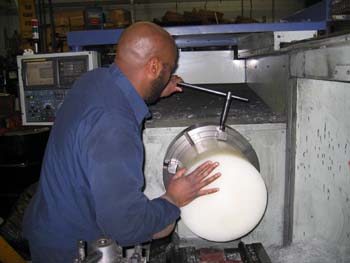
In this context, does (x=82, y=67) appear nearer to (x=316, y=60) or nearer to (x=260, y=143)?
(x=260, y=143)

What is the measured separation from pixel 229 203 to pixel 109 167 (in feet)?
1.02

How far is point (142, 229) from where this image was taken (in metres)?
0.80

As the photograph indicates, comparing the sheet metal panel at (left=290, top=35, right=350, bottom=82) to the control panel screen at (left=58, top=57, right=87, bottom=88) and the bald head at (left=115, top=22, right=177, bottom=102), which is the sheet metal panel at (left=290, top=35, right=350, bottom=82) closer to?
the bald head at (left=115, top=22, right=177, bottom=102)

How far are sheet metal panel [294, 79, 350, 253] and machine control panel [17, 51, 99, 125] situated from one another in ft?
3.28

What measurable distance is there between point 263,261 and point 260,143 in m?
0.38

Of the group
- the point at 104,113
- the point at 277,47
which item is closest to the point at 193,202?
the point at 104,113

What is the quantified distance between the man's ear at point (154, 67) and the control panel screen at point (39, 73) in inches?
38.3

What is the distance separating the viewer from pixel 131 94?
0.87m

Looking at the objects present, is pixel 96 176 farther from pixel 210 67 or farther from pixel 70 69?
pixel 210 67

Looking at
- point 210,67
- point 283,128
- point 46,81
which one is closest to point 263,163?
point 283,128

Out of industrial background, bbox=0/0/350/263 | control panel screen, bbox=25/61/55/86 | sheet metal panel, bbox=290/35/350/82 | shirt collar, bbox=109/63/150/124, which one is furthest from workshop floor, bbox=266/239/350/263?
control panel screen, bbox=25/61/55/86

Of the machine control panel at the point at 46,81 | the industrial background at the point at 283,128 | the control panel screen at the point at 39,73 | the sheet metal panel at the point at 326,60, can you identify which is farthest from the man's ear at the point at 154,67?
the control panel screen at the point at 39,73

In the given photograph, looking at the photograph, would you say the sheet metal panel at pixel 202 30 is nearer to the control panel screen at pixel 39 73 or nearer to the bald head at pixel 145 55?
the control panel screen at pixel 39 73

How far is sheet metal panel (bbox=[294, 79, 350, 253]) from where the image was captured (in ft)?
3.13
